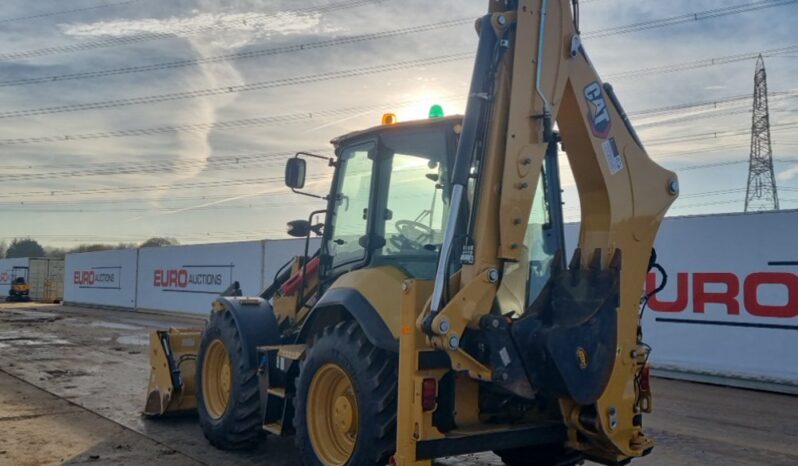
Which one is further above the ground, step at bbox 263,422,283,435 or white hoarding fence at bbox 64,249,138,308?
white hoarding fence at bbox 64,249,138,308

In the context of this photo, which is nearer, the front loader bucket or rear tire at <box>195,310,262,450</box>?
rear tire at <box>195,310,262,450</box>

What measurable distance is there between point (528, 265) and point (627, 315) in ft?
2.25

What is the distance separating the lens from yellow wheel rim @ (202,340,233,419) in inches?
268

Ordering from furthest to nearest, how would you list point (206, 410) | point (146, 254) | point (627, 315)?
1. point (146, 254)
2. point (206, 410)
3. point (627, 315)

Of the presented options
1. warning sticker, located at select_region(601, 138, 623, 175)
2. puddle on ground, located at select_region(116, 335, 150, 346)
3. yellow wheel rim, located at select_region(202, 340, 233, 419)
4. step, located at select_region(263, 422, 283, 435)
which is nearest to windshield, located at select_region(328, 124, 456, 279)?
warning sticker, located at select_region(601, 138, 623, 175)

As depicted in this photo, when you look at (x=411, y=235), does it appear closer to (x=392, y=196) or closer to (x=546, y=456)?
(x=392, y=196)

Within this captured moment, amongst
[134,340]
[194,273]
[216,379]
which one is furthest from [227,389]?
[194,273]

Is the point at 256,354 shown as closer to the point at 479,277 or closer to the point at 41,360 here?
the point at 479,277

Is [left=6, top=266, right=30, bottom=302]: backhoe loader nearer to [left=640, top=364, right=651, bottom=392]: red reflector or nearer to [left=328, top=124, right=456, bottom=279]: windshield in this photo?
[left=328, top=124, right=456, bottom=279]: windshield

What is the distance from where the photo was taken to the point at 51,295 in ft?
147

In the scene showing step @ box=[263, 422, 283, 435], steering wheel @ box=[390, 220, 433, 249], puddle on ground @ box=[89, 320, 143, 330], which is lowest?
puddle on ground @ box=[89, 320, 143, 330]

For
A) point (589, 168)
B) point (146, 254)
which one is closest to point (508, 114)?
point (589, 168)

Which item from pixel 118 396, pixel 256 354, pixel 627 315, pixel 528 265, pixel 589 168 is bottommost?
pixel 118 396

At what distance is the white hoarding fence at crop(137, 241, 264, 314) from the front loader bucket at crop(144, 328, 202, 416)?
48.4 ft
